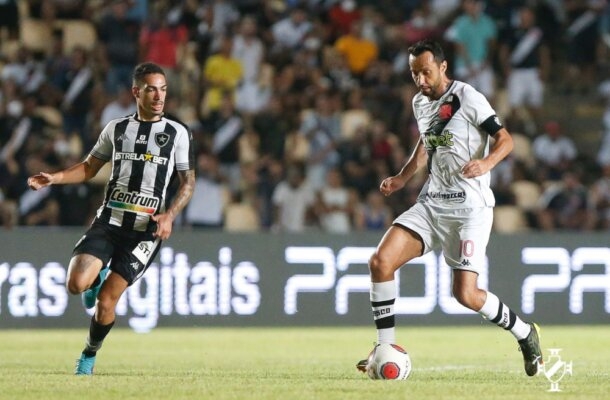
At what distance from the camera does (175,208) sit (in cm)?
1000

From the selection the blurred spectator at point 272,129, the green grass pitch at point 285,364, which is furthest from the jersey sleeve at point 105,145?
the blurred spectator at point 272,129

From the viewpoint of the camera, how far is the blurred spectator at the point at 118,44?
1981cm

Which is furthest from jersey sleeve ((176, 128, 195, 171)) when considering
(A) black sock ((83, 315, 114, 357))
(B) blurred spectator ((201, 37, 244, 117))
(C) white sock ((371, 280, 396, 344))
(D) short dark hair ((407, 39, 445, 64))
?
(B) blurred spectator ((201, 37, 244, 117))

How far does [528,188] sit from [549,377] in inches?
380

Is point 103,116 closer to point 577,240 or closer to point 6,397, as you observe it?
point 577,240

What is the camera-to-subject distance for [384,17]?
21.8 m

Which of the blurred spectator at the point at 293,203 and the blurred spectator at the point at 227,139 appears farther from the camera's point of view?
the blurred spectator at the point at 227,139

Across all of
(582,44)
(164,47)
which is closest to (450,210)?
(164,47)

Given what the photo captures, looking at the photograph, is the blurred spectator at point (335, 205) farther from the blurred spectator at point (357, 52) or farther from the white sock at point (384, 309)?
the white sock at point (384, 309)

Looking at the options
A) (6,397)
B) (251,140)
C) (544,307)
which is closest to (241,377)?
(6,397)

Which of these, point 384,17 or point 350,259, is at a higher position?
A: point 384,17

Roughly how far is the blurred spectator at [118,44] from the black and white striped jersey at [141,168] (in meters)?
9.46

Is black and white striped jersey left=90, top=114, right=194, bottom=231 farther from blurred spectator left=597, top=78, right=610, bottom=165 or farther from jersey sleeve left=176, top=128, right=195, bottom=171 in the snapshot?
blurred spectator left=597, top=78, right=610, bottom=165

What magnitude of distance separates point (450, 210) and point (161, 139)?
2.24 m
